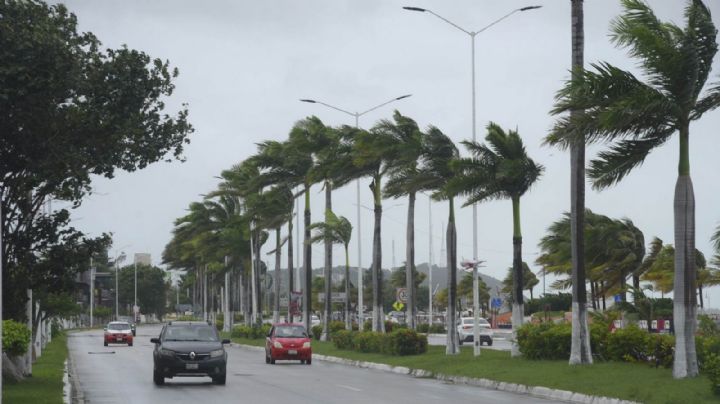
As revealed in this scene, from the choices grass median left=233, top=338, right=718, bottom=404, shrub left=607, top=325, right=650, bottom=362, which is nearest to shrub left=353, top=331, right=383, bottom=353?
grass median left=233, top=338, right=718, bottom=404

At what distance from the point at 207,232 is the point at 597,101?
74470 mm

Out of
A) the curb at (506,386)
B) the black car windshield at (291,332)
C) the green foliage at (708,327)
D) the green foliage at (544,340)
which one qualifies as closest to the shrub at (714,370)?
the curb at (506,386)

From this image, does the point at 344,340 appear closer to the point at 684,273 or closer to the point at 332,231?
the point at 332,231

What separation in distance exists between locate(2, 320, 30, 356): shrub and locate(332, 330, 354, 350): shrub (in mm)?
26653

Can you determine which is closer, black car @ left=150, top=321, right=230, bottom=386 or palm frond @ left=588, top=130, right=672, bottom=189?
palm frond @ left=588, top=130, right=672, bottom=189

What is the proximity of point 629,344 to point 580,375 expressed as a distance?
2461 mm

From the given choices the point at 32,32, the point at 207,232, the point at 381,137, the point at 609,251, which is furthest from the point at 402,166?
the point at 207,232

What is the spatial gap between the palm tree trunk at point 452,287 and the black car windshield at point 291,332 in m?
6.38

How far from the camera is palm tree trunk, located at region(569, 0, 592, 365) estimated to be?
30312 millimetres

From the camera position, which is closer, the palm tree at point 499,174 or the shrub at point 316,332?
the palm tree at point 499,174

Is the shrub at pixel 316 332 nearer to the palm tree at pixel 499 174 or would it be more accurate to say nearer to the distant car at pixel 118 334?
the distant car at pixel 118 334

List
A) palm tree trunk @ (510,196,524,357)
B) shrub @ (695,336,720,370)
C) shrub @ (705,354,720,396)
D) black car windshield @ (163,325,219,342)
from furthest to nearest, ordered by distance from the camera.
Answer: palm tree trunk @ (510,196,524,357)
black car windshield @ (163,325,219,342)
shrub @ (695,336,720,370)
shrub @ (705,354,720,396)

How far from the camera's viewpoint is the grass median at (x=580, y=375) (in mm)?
21812

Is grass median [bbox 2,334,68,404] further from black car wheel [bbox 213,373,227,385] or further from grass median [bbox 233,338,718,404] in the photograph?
grass median [bbox 233,338,718,404]
